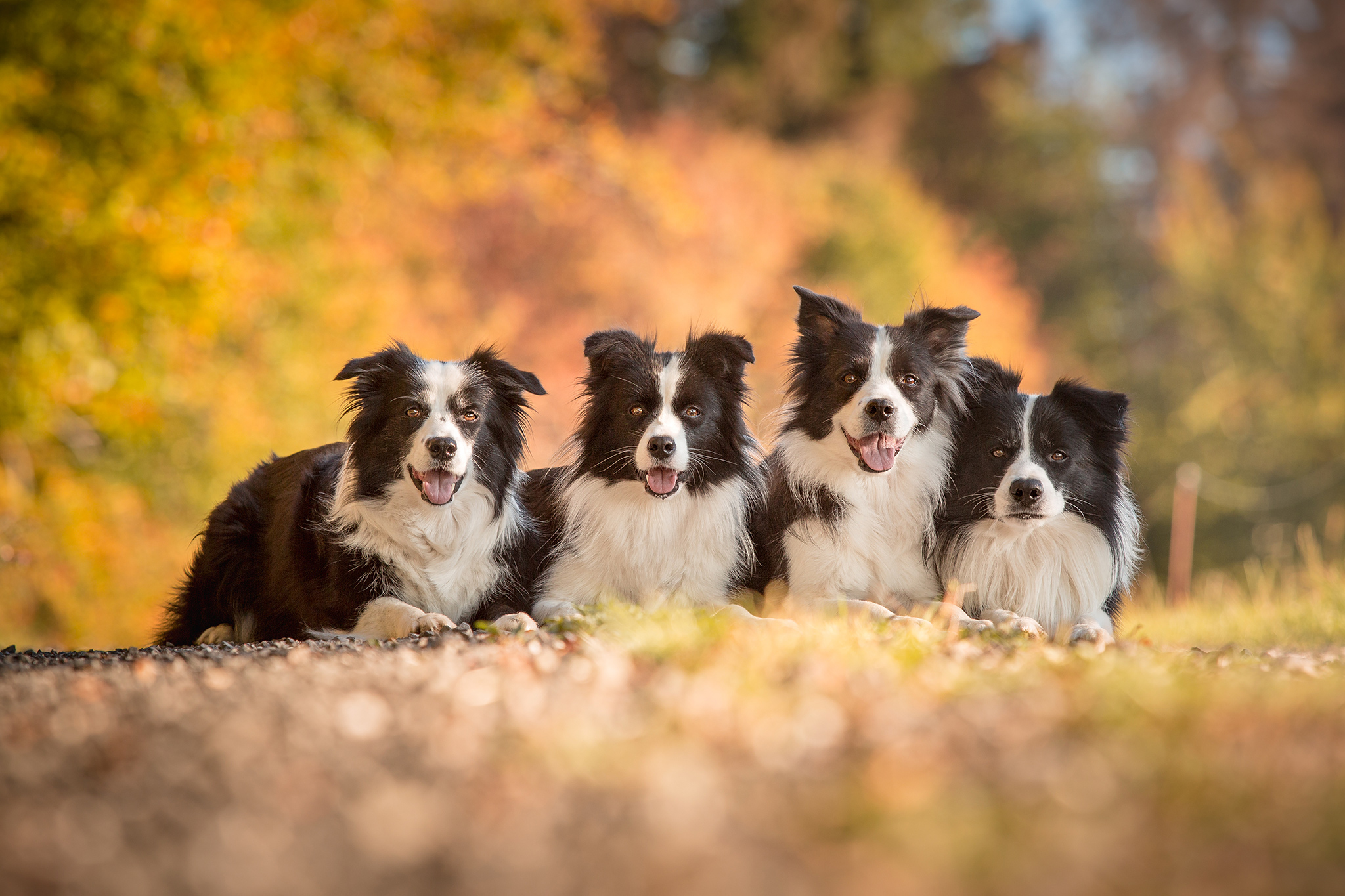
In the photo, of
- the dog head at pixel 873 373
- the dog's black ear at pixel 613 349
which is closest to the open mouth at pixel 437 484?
the dog's black ear at pixel 613 349

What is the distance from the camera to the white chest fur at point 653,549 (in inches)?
200

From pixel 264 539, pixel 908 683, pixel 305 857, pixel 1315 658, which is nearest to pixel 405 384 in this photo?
pixel 264 539

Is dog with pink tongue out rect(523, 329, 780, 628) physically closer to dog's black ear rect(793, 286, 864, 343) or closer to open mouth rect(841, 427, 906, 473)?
dog's black ear rect(793, 286, 864, 343)

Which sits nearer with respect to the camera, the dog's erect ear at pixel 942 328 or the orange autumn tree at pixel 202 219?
the dog's erect ear at pixel 942 328

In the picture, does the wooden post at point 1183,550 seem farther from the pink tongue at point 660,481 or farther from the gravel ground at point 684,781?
the gravel ground at point 684,781

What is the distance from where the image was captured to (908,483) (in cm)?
504

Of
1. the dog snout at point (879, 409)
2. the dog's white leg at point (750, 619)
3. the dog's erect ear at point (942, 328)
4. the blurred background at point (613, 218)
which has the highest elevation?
the blurred background at point (613, 218)

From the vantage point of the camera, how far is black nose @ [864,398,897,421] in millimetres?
4719

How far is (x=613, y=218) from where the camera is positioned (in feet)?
64.8

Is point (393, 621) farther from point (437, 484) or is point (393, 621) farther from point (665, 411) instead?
point (665, 411)

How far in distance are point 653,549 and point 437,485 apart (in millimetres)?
1057

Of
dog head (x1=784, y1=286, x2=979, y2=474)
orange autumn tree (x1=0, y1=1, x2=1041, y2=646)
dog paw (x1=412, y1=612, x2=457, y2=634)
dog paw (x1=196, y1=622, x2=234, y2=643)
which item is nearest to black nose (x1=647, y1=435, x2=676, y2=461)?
dog head (x1=784, y1=286, x2=979, y2=474)

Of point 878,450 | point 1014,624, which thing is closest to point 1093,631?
point 1014,624

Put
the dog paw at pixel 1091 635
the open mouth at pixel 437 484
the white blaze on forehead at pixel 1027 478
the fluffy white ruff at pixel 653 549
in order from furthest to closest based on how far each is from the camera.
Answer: the fluffy white ruff at pixel 653 549 < the open mouth at pixel 437 484 < the white blaze on forehead at pixel 1027 478 < the dog paw at pixel 1091 635
